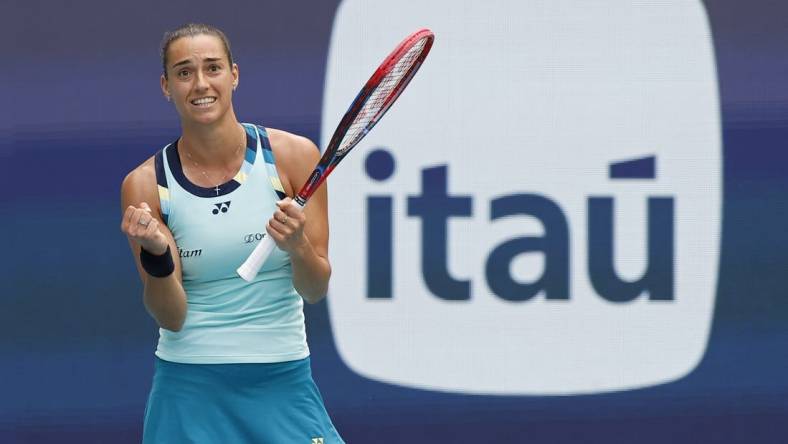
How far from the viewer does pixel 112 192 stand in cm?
376

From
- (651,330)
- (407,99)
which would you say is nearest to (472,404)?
(651,330)

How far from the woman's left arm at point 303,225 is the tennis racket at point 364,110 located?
0.14 feet

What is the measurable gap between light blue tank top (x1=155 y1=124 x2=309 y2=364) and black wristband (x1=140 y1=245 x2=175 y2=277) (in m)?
0.11

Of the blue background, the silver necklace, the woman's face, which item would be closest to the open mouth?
the woman's face

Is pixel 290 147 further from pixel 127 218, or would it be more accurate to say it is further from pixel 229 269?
pixel 127 218

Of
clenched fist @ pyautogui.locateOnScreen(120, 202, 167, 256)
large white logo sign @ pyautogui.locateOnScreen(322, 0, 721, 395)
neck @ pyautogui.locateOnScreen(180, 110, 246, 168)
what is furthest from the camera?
large white logo sign @ pyautogui.locateOnScreen(322, 0, 721, 395)

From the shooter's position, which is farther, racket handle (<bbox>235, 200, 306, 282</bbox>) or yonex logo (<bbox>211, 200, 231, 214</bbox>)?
yonex logo (<bbox>211, 200, 231, 214</bbox>)

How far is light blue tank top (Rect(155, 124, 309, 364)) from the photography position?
276 centimetres

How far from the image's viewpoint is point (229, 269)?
2.78 m

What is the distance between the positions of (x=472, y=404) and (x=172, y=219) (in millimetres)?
1310

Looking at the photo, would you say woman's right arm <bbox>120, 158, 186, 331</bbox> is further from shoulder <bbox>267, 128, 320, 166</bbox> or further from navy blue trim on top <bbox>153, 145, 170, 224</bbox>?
shoulder <bbox>267, 128, 320, 166</bbox>

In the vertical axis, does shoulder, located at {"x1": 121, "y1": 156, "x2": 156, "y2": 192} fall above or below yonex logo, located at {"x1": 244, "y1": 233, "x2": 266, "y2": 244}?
above

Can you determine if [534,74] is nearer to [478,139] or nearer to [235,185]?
[478,139]

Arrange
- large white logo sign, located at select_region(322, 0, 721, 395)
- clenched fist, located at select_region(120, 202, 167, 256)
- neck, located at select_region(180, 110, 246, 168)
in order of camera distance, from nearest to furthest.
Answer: clenched fist, located at select_region(120, 202, 167, 256) < neck, located at select_region(180, 110, 246, 168) < large white logo sign, located at select_region(322, 0, 721, 395)
